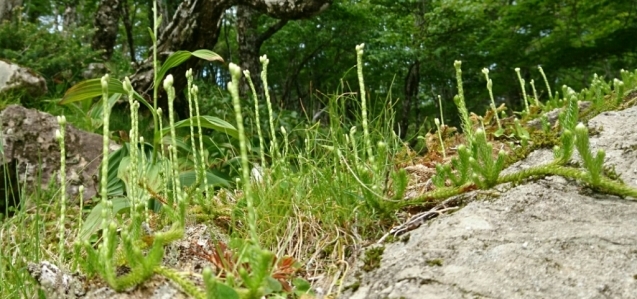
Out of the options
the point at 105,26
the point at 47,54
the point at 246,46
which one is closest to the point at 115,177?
the point at 47,54

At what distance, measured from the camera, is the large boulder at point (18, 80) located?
5684 millimetres

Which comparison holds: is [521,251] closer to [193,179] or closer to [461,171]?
[461,171]

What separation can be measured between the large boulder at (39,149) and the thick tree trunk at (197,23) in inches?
78.0

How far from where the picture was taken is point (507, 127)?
135 inches

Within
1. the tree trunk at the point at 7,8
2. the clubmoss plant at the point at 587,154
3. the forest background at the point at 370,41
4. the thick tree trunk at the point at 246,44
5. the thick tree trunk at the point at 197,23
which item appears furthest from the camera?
the thick tree trunk at the point at 246,44

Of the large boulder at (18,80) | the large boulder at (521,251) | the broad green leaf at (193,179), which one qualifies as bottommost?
the broad green leaf at (193,179)

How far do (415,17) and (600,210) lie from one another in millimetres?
13635

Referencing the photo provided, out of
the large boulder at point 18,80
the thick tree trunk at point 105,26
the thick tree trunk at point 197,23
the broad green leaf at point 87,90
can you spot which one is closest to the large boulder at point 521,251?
the broad green leaf at point 87,90

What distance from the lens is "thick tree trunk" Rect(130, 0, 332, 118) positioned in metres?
6.30

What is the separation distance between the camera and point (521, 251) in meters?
1.41

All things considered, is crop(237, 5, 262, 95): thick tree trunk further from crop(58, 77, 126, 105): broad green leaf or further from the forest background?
crop(58, 77, 126, 105): broad green leaf

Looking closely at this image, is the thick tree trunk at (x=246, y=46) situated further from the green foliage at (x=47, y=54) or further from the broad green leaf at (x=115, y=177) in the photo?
the broad green leaf at (x=115, y=177)

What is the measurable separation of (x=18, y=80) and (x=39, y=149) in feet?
7.01

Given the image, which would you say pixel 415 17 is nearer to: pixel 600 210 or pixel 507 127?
pixel 507 127
